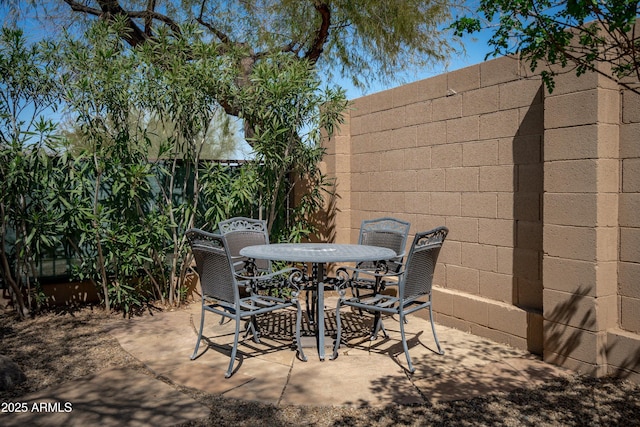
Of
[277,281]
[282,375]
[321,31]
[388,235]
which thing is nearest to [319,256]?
[282,375]

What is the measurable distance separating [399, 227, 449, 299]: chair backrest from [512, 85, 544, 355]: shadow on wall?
68cm

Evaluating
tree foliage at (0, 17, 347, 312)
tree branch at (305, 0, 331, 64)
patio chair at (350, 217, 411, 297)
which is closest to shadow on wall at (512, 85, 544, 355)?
patio chair at (350, 217, 411, 297)

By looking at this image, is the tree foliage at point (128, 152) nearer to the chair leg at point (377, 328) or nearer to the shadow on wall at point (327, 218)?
the shadow on wall at point (327, 218)

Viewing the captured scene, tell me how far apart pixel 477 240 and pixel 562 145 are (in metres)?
1.08

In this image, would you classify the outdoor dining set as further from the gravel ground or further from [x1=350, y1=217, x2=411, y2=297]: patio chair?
the gravel ground

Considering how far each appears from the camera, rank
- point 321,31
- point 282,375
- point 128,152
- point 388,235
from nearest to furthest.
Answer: point 282,375 → point 388,235 → point 128,152 → point 321,31

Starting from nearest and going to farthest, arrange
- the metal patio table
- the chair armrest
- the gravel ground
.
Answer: the gravel ground, the metal patio table, the chair armrest

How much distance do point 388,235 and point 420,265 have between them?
3.44 feet

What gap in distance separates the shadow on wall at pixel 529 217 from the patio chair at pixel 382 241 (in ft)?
2.97

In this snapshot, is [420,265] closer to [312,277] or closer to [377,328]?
[377,328]

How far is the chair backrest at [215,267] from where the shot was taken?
3.21 m

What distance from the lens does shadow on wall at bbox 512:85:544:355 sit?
357 centimetres

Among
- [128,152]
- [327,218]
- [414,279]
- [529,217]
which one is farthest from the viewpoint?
[327,218]

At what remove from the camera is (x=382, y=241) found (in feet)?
14.6
